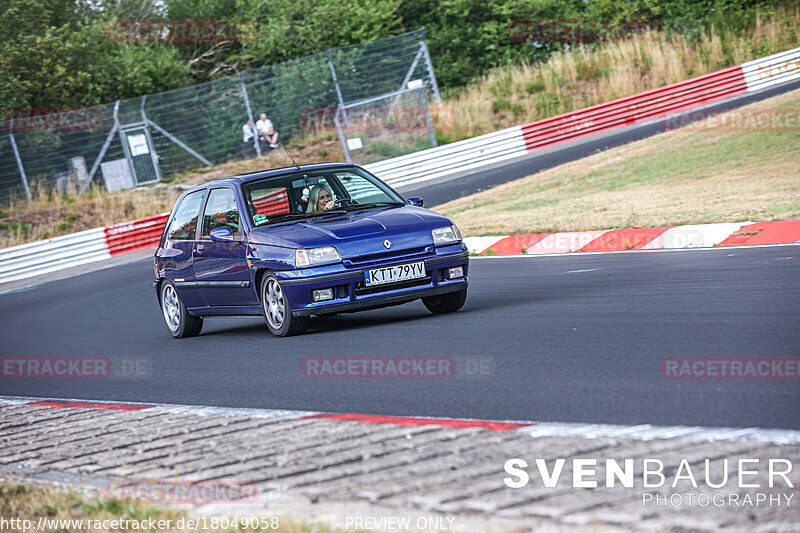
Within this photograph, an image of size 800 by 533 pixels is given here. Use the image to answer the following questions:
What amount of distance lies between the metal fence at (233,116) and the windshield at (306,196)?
835 inches

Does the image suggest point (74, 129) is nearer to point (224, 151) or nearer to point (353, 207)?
point (224, 151)

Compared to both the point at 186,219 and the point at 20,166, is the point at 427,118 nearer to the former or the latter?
the point at 20,166

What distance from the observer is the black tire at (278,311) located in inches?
370

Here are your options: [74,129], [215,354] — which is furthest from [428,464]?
[74,129]

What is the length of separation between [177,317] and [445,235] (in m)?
3.53

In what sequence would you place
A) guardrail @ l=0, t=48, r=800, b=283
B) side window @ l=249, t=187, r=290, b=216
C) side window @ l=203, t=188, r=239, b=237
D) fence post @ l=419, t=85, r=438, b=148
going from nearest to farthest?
1. side window @ l=249, t=187, r=290, b=216
2. side window @ l=203, t=188, r=239, b=237
3. guardrail @ l=0, t=48, r=800, b=283
4. fence post @ l=419, t=85, r=438, b=148

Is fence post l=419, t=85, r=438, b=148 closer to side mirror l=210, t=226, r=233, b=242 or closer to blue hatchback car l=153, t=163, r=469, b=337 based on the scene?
blue hatchback car l=153, t=163, r=469, b=337

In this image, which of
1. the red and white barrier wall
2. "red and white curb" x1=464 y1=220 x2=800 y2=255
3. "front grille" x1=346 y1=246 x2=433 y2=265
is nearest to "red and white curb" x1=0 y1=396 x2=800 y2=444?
"front grille" x1=346 y1=246 x2=433 y2=265

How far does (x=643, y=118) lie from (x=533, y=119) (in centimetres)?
472

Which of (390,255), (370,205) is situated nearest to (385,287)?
(390,255)

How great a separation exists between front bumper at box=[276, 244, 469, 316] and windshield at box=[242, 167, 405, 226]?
105 centimetres

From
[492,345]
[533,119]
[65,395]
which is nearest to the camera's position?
[492,345]

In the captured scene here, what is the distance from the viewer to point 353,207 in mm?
10211

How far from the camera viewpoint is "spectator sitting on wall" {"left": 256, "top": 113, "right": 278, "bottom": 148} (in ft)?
107
